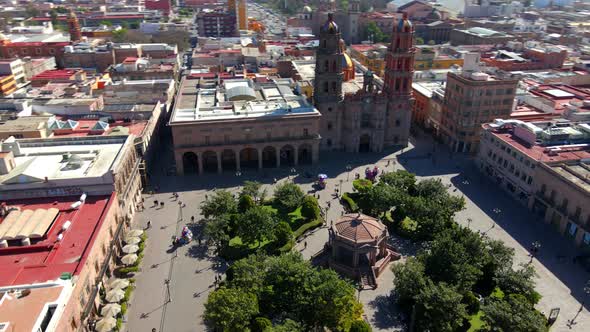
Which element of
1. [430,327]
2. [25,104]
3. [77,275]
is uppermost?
[25,104]

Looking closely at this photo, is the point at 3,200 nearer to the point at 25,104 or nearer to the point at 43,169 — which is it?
the point at 43,169

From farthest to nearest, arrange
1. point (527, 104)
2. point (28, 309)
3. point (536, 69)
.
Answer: point (536, 69), point (527, 104), point (28, 309)

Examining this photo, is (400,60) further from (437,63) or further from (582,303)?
(582,303)

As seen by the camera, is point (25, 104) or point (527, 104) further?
point (527, 104)

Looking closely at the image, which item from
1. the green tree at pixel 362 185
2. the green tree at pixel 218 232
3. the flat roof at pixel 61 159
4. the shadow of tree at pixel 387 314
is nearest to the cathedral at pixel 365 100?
the green tree at pixel 362 185

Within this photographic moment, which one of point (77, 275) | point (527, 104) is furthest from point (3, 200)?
point (527, 104)
